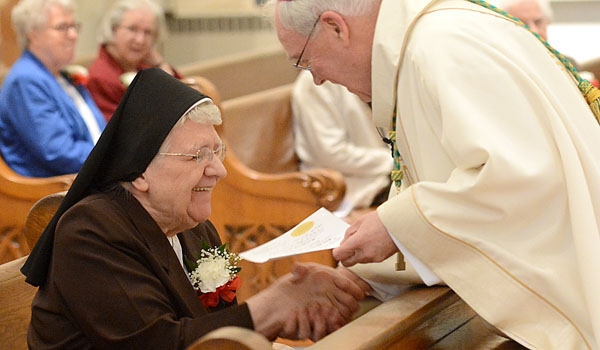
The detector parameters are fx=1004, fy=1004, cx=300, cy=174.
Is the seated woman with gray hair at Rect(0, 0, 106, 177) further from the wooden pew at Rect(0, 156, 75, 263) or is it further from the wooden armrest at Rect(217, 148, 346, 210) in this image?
the wooden armrest at Rect(217, 148, 346, 210)

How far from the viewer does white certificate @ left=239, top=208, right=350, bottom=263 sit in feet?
9.38

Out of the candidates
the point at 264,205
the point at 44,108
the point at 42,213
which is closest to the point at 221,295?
the point at 42,213

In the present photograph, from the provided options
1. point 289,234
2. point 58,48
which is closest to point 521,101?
point 289,234

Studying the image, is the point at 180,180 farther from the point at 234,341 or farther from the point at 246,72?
the point at 246,72

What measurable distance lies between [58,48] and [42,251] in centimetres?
349

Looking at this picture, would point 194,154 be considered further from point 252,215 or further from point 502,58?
point 252,215

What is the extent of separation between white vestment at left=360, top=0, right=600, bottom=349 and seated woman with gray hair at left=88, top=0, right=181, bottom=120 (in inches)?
151

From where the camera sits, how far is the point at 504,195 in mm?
2633

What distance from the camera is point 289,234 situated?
317cm

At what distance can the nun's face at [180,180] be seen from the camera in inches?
110

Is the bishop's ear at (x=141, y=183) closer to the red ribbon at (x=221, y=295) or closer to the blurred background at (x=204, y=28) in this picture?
the red ribbon at (x=221, y=295)

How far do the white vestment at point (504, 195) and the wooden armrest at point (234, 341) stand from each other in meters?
0.73

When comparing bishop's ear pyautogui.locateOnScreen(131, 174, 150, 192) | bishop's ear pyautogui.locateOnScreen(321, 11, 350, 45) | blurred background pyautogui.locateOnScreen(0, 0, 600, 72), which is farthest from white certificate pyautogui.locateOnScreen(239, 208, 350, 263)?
blurred background pyautogui.locateOnScreen(0, 0, 600, 72)

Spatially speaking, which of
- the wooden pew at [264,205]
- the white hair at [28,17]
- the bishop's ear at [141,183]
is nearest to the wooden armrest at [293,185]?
the wooden pew at [264,205]
